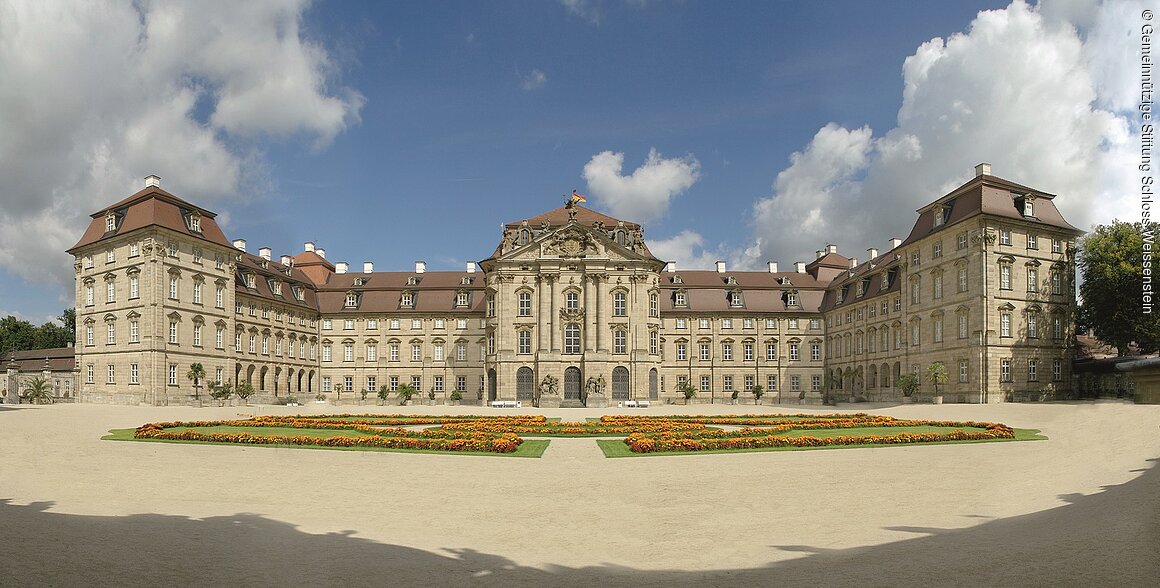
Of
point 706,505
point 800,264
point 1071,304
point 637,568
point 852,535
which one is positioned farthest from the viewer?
point 800,264

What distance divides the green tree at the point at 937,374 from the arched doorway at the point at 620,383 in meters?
25.6

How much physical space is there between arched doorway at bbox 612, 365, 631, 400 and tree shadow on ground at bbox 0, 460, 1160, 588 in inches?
2186

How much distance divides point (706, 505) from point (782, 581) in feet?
18.1

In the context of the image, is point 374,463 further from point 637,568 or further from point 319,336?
point 319,336

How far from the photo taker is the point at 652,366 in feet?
225

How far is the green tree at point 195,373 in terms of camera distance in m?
56.4

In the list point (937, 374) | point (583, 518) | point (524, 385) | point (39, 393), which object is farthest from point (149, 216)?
point (937, 374)

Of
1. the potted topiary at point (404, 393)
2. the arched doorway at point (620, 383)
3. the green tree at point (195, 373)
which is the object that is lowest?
the potted topiary at point (404, 393)

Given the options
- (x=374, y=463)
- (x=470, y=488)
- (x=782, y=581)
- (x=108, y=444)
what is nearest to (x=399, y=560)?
(x=782, y=581)

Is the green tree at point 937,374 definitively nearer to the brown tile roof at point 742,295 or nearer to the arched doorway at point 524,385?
the brown tile roof at point 742,295

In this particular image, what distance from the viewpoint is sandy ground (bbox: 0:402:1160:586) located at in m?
9.30

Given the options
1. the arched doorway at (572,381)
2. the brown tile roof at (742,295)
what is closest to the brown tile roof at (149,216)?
the arched doorway at (572,381)

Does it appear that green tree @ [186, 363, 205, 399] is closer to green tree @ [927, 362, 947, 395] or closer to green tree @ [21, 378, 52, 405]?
green tree @ [21, 378, 52, 405]

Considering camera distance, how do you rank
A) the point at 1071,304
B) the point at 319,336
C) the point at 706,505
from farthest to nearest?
1. the point at 319,336
2. the point at 1071,304
3. the point at 706,505
